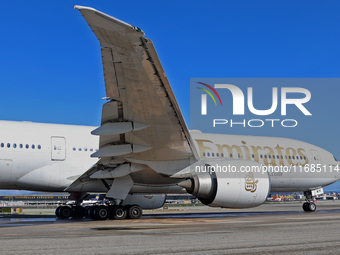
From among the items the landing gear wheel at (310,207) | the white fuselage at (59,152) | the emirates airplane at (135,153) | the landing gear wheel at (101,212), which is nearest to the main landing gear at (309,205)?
the landing gear wheel at (310,207)

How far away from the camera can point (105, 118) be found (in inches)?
448

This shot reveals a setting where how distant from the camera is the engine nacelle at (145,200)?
17.5 meters

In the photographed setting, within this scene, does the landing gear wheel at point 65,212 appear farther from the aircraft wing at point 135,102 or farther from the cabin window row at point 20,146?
the aircraft wing at point 135,102

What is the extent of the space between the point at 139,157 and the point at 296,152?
10.0 m

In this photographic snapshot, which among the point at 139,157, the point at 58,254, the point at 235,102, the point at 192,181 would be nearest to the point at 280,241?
the point at 58,254

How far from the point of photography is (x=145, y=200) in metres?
17.8

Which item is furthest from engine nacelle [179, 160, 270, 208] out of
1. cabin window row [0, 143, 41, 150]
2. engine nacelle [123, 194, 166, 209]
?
cabin window row [0, 143, 41, 150]

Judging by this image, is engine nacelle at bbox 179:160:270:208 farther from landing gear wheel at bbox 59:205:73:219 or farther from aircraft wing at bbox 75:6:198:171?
landing gear wheel at bbox 59:205:73:219

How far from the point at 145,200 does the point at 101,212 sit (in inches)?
156

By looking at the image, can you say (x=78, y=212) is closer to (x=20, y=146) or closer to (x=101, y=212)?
(x=101, y=212)

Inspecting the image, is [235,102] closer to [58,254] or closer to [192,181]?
[192,181]

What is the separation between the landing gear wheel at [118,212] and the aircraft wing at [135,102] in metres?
1.86

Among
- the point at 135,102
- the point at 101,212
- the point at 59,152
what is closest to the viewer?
the point at 135,102

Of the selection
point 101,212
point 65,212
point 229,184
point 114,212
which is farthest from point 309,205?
point 65,212
